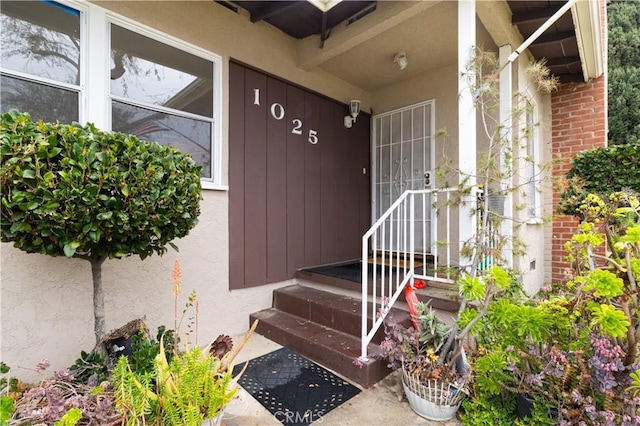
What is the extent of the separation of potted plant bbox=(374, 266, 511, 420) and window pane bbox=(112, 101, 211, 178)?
2475mm

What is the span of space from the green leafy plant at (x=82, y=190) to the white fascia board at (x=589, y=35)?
13.7ft

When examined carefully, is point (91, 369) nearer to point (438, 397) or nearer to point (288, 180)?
point (438, 397)

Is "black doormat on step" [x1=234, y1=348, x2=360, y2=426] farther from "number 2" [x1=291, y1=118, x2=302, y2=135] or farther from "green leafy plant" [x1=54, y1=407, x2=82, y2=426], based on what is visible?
"number 2" [x1=291, y1=118, x2=302, y2=135]

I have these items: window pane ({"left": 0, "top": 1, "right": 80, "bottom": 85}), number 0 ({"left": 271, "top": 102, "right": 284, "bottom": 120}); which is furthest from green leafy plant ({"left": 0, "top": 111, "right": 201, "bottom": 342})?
number 0 ({"left": 271, "top": 102, "right": 284, "bottom": 120})

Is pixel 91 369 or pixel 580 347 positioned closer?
pixel 580 347

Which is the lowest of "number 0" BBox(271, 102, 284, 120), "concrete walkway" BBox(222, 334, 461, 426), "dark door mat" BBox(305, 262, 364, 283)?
"concrete walkway" BBox(222, 334, 461, 426)

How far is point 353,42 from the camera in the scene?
3510mm

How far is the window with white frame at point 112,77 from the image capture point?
7.50 ft

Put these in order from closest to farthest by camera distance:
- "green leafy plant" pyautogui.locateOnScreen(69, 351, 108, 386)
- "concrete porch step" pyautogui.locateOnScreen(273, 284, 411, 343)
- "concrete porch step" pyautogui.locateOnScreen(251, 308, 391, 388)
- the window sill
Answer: "green leafy plant" pyautogui.locateOnScreen(69, 351, 108, 386) → "concrete porch step" pyautogui.locateOnScreen(251, 308, 391, 388) → "concrete porch step" pyautogui.locateOnScreen(273, 284, 411, 343) → the window sill

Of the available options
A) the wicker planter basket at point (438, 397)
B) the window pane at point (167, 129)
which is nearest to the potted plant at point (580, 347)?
the wicker planter basket at point (438, 397)

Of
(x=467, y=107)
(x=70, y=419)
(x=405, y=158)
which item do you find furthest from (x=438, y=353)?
(x=405, y=158)

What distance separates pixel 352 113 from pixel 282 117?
1.33 meters

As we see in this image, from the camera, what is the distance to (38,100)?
235cm

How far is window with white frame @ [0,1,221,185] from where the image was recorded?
2.29m
